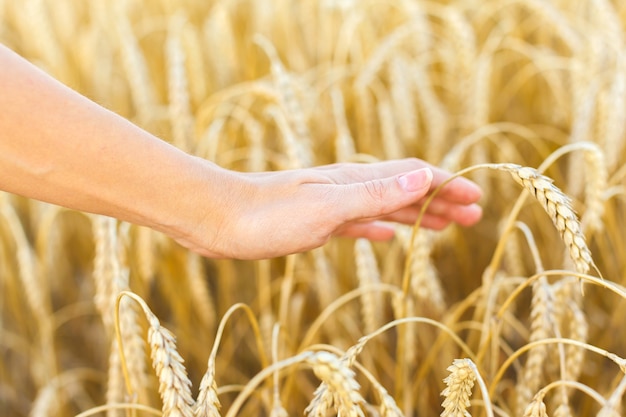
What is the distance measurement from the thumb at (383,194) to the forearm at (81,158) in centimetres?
14

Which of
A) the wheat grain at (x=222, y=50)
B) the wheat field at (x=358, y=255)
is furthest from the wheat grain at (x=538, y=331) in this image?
the wheat grain at (x=222, y=50)

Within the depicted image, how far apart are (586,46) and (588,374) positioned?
1.84ft

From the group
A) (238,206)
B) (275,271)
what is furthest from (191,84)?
(238,206)

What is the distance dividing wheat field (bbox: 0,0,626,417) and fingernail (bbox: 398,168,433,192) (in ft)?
0.22

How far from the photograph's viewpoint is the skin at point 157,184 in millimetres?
597

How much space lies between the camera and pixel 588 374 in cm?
103

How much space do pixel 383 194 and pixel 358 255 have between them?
0.23 m

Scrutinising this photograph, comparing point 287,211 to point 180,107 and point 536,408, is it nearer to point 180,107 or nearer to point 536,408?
point 536,408

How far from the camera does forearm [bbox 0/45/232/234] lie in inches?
23.1

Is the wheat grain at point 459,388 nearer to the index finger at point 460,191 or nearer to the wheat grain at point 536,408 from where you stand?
the wheat grain at point 536,408

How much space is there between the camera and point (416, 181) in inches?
28.3

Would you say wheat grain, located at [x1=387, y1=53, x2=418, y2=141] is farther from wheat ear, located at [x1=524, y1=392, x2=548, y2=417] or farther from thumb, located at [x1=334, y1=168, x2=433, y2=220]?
wheat ear, located at [x1=524, y1=392, x2=548, y2=417]

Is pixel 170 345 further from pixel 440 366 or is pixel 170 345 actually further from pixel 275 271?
pixel 275 271

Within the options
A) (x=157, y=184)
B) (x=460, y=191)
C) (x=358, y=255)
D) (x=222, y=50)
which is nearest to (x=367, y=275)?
(x=358, y=255)
